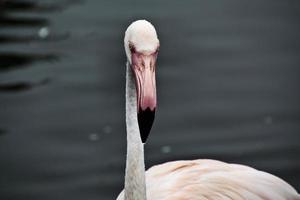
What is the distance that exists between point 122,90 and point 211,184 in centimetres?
352

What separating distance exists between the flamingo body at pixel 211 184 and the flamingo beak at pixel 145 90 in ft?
2.60

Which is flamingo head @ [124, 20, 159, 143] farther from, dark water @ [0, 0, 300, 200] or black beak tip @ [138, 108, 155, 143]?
dark water @ [0, 0, 300, 200]

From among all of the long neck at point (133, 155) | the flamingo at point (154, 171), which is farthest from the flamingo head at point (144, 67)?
the long neck at point (133, 155)

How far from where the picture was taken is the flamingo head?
407cm

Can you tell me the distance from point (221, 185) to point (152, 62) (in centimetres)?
103

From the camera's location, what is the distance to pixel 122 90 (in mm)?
8320

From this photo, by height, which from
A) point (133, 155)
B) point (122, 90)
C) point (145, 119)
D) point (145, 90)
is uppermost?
point (145, 90)

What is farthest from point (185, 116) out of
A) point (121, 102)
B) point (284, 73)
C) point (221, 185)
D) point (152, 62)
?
point (152, 62)

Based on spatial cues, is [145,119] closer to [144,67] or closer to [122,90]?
[144,67]

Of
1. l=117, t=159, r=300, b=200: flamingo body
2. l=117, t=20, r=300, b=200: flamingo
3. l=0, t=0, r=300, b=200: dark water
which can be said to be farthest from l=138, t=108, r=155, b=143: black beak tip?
l=0, t=0, r=300, b=200: dark water

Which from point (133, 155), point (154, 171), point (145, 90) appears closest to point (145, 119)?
point (145, 90)

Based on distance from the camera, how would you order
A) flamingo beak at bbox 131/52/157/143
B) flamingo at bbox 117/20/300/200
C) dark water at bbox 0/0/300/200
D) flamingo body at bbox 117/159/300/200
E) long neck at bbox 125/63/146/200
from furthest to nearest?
dark water at bbox 0/0/300/200
flamingo body at bbox 117/159/300/200
long neck at bbox 125/63/146/200
flamingo at bbox 117/20/300/200
flamingo beak at bbox 131/52/157/143

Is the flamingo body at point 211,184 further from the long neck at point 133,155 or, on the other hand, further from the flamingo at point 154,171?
the long neck at point 133,155

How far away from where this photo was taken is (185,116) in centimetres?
779
